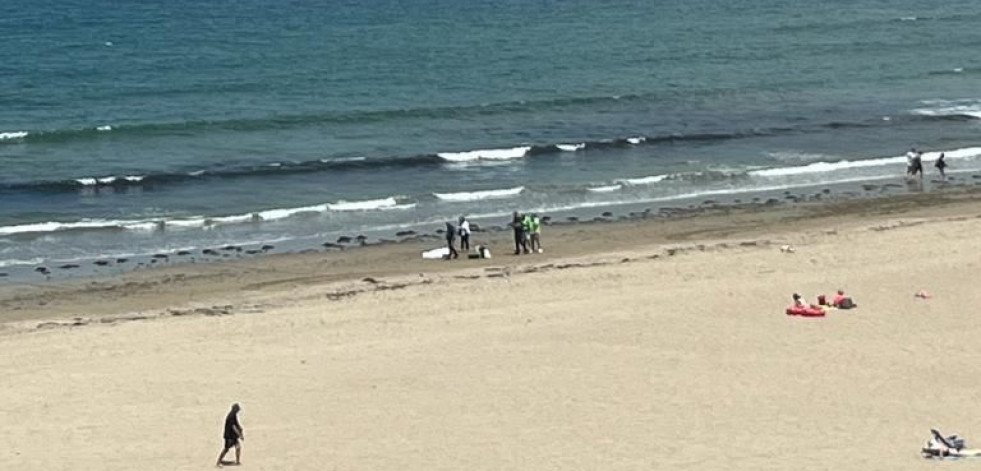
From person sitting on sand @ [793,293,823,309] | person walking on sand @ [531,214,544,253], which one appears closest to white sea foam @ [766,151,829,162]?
person walking on sand @ [531,214,544,253]

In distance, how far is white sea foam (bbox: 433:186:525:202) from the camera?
4175 cm

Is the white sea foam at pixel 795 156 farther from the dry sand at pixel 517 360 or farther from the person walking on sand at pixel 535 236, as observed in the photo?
the person walking on sand at pixel 535 236

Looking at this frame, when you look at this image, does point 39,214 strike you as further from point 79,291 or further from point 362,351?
point 362,351

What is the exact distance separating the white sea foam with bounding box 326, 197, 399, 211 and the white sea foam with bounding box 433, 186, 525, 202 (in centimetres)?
145

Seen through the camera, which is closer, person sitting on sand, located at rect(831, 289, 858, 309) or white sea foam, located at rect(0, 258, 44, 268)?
person sitting on sand, located at rect(831, 289, 858, 309)

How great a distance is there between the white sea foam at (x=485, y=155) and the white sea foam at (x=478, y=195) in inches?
153

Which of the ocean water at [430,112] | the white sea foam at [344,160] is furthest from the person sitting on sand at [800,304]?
the white sea foam at [344,160]

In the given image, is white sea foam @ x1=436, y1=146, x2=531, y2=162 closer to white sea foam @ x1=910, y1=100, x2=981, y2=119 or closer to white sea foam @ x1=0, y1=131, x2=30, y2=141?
white sea foam @ x1=0, y1=131, x2=30, y2=141

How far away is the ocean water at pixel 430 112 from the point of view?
Result: 41094 mm

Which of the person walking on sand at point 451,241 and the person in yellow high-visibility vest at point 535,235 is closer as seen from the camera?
the person walking on sand at point 451,241

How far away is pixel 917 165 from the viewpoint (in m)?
43.3

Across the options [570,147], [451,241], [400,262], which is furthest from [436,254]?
[570,147]

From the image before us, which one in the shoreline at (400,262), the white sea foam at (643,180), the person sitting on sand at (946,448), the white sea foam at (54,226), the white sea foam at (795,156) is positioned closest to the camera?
the person sitting on sand at (946,448)

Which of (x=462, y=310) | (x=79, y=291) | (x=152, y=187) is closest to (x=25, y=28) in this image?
(x=152, y=187)
